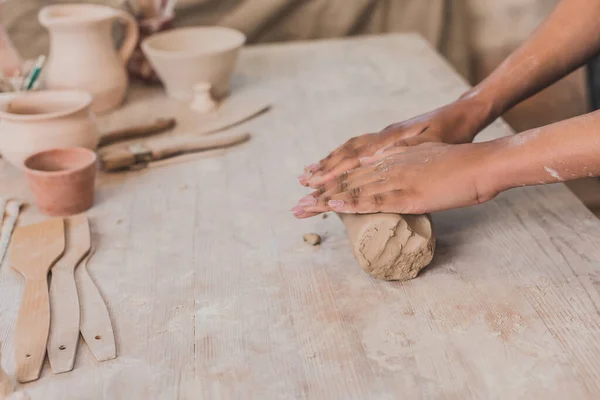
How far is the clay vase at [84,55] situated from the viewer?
1.52m

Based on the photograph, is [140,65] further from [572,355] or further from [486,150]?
[572,355]

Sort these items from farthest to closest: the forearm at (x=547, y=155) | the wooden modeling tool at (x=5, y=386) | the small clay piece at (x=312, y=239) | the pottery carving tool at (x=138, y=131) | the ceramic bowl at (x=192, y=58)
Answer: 1. the ceramic bowl at (x=192, y=58)
2. the pottery carving tool at (x=138, y=131)
3. the small clay piece at (x=312, y=239)
4. the forearm at (x=547, y=155)
5. the wooden modeling tool at (x=5, y=386)

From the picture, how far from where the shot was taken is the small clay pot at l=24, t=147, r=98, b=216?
1145 mm

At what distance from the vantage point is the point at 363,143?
1.16 metres

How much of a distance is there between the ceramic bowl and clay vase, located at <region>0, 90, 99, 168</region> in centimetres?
32

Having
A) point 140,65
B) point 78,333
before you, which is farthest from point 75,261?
point 140,65

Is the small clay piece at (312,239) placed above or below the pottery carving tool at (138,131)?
above

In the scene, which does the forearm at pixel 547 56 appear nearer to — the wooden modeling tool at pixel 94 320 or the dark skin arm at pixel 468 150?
the dark skin arm at pixel 468 150

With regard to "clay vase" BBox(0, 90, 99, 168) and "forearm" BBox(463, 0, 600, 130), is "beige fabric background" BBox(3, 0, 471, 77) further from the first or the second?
"forearm" BBox(463, 0, 600, 130)

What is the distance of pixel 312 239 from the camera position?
1.07 metres

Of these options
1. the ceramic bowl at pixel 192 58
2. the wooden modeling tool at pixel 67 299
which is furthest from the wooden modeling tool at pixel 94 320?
the ceramic bowl at pixel 192 58

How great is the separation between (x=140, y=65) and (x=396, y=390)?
124 centimetres

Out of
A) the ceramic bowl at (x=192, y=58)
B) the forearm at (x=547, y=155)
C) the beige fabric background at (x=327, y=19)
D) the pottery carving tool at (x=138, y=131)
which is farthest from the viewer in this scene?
the beige fabric background at (x=327, y=19)

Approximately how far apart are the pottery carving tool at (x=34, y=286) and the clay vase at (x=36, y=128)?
18cm
